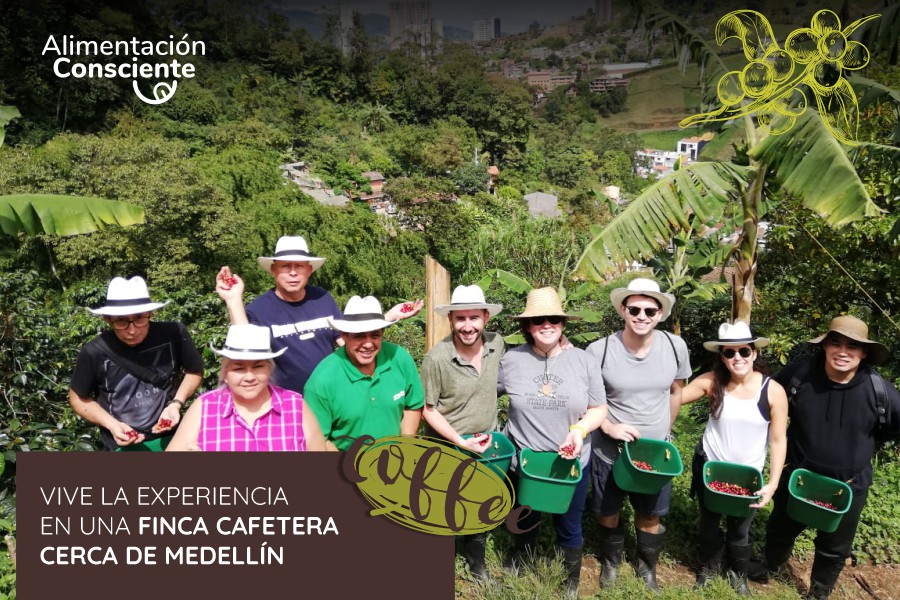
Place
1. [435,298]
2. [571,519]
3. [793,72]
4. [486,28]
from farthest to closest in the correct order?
[486,28]
[793,72]
[435,298]
[571,519]

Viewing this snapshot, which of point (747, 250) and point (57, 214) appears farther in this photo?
point (747, 250)

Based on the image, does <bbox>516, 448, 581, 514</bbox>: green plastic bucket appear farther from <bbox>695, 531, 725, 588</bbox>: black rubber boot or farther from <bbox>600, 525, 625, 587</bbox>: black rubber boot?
<bbox>695, 531, 725, 588</bbox>: black rubber boot

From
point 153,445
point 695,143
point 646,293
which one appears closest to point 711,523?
point 646,293

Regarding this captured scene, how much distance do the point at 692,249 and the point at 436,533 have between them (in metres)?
6.80

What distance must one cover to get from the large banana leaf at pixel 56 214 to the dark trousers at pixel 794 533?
3792mm

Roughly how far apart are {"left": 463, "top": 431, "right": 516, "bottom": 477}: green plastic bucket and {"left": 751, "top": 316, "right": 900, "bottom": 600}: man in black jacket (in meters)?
1.36

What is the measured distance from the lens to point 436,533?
7.25ft

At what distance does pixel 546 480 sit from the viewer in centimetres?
279

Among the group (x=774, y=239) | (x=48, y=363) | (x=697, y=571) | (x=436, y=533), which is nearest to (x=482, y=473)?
(x=436, y=533)

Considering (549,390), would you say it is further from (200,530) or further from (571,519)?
(200,530)

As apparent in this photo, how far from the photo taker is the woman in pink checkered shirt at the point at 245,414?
2283 millimetres

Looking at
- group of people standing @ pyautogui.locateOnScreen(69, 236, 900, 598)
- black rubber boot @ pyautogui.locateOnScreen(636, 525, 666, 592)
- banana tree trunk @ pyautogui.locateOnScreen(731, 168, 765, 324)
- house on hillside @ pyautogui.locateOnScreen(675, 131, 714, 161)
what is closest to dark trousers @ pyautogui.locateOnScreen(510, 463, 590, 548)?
group of people standing @ pyautogui.locateOnScreen(69, 236, 900, 598)

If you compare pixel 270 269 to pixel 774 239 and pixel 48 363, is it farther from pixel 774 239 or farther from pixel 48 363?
pixel 774 239

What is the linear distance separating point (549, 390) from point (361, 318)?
35.8 inches
